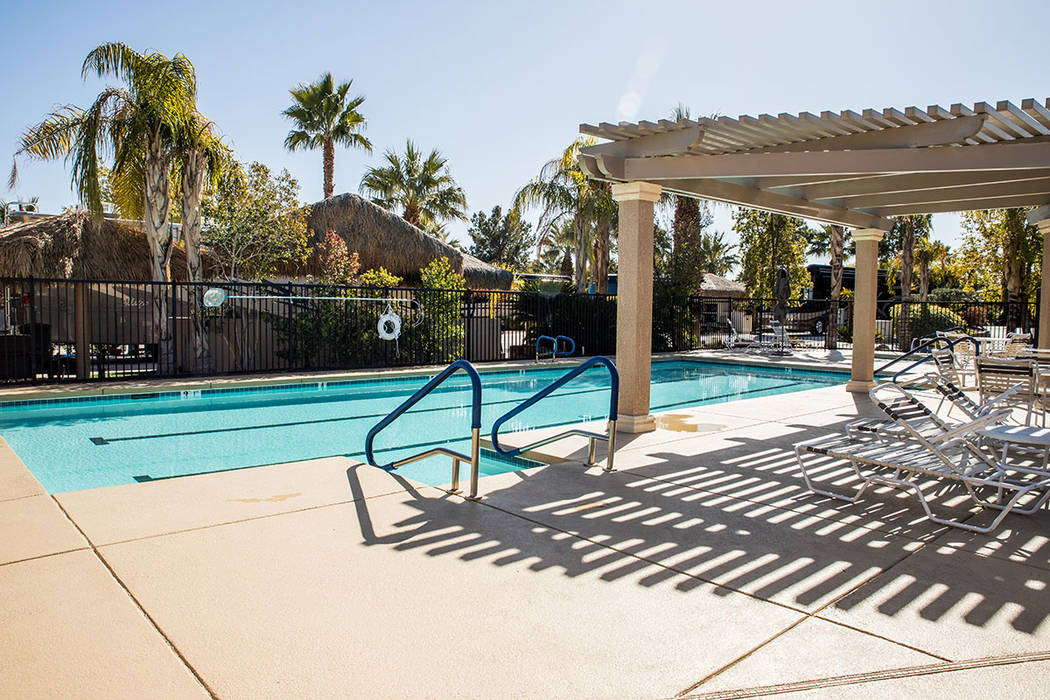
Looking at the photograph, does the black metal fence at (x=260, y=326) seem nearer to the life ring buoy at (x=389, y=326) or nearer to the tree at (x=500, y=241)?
the life ring buoy at (x=389, y=326)

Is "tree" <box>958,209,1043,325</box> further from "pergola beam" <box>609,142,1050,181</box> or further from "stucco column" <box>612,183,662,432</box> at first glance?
"stucco column" <box>612,183,662,432</box>

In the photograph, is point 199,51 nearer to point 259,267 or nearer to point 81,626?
point 259,267

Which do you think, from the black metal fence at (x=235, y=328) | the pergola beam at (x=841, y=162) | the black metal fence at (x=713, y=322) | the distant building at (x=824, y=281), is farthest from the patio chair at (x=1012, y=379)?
the distant building at (x=824, y=281)

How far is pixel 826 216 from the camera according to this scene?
387 inches

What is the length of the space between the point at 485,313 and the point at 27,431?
957 cm

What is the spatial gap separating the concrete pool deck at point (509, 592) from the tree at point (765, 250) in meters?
22.2

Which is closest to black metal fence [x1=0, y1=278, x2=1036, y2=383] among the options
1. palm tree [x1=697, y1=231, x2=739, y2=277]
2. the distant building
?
the distant building

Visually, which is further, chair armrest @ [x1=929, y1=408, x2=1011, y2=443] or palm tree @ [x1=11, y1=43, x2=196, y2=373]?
palm tree @ [x1=11, y1=43, x2=196, y2=373]

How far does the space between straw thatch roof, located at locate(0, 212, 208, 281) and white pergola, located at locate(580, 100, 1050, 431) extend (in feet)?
43.2

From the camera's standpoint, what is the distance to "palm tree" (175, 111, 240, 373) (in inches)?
486

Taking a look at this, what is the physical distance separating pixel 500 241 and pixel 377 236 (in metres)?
38.3

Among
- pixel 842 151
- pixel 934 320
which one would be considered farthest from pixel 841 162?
pixel 934 320

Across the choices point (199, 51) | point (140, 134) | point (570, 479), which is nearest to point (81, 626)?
point (570, 479)

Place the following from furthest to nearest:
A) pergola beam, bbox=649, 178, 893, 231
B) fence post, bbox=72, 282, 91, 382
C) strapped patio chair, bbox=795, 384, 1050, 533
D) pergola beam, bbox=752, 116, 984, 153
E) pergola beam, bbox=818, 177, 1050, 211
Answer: fence post, bbox=72, 282, 91, 382
pergola beam, bbox=818, 177, 1050, 211
pergola beam, bbox=649, 178, 893, 231
pergola beam, bbox=752, 116, 984, 153
strapped patio chair, bbox=795, 384, 1050, 533
